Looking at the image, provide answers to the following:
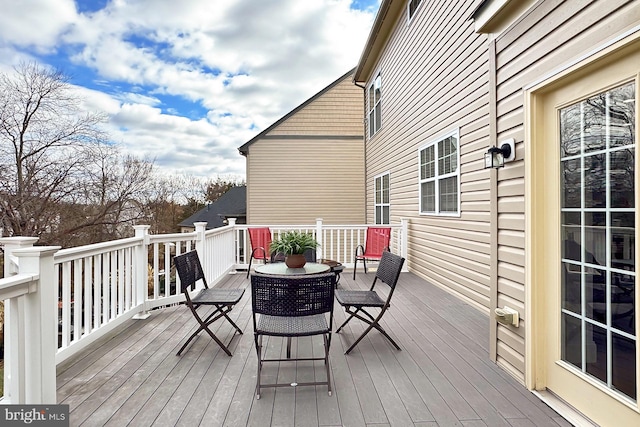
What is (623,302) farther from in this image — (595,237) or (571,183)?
(571,183)

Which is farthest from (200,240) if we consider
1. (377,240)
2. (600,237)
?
(600,237)

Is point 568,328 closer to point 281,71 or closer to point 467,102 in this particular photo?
point 467,102

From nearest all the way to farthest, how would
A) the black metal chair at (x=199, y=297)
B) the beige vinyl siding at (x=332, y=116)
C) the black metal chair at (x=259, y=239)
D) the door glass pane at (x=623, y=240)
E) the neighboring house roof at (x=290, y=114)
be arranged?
the door glass pane at (x=623, y=240)
the black metal chair at (x=199, y=297)
the black metal chair at (x=259, y=239)
the neighboring house roof at (x=290, y=114)
the beige vinyl siding at (x=332, y=116)

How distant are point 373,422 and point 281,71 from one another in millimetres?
12486

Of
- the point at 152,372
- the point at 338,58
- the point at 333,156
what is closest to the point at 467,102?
the point at 152,372

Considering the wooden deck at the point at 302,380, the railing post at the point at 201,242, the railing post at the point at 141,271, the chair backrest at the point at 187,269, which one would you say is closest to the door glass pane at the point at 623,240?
the wooden deck at the point at 302,380

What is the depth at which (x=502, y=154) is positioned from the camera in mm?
2566

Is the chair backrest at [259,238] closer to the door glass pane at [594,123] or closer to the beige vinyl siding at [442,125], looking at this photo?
the beige vinyl siding at [442,125]

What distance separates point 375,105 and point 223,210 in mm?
11694

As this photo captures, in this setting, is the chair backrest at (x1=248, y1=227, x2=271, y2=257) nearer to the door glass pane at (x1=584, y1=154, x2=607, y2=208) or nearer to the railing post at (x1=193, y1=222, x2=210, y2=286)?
the railing post at (x1=193, y1=222, x2=210, y2=286)

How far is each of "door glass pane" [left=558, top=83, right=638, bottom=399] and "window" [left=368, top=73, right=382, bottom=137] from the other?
7.21 m

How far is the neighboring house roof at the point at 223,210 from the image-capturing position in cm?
1748

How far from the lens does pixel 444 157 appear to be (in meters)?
5.06

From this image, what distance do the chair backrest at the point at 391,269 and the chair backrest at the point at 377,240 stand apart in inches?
103
